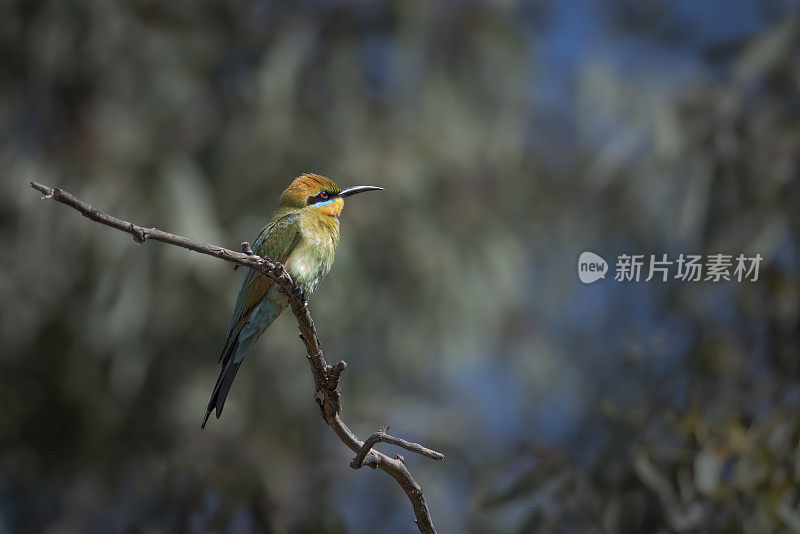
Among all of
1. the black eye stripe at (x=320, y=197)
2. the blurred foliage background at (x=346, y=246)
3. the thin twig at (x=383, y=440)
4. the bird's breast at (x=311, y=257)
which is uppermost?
the blurred foliage background at (x=346, y=246)

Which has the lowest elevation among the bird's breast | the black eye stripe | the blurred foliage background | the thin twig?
the thin twig

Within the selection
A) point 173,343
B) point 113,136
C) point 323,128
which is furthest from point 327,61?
point 173,343

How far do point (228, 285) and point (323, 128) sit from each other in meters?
0.65

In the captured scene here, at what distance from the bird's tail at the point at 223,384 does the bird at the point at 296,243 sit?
2.0 inches

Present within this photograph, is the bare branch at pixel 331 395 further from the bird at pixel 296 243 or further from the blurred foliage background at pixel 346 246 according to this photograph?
the blurred foliage background at pixel 346 246

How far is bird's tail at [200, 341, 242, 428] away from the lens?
19.2 inches

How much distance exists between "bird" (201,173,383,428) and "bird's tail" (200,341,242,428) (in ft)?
0.17

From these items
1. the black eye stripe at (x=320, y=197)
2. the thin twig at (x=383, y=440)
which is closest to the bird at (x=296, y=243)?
the black eye stripe at (x=320, y=197)

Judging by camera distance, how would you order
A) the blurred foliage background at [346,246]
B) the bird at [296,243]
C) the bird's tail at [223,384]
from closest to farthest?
1. the bird's tail at [223,384]
2. the bird at [296,243]
3. the blurred foliage background at [346,246]

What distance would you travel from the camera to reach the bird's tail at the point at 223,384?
0.49m

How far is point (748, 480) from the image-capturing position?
1970 millimetres

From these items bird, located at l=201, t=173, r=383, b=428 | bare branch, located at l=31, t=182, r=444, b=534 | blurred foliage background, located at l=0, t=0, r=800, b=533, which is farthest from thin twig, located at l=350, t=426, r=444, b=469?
blurred foliage background, located at l=0, t=0, r=800, b=533

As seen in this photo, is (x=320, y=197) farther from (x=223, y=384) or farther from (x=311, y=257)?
(x=223, y=384)

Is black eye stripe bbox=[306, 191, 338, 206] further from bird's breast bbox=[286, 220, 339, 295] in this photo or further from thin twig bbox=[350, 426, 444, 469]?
thin twig bbox=[350, 426, 444, 469]
